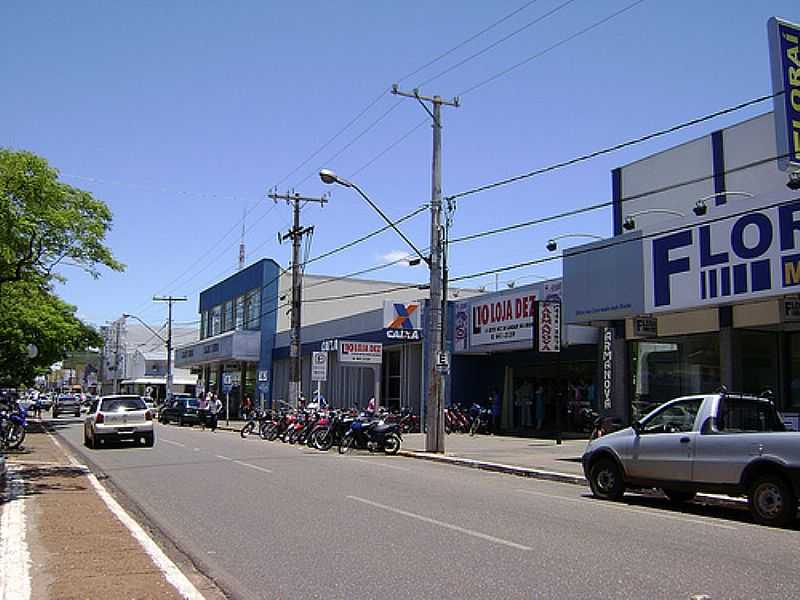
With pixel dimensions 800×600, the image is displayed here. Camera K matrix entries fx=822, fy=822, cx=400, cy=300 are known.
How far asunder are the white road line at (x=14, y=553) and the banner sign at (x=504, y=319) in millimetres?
19135

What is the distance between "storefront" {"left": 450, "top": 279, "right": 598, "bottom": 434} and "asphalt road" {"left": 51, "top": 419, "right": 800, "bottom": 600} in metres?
12.6

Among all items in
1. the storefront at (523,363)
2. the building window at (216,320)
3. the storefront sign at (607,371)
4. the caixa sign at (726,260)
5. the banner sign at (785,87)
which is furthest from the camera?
A: the building window at (216,320)

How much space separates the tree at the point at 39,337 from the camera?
35.5 metres

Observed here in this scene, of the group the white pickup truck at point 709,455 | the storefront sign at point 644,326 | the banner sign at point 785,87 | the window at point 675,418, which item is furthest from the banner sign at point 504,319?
the window at point 675,418

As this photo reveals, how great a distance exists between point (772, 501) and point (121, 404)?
64.8 feet

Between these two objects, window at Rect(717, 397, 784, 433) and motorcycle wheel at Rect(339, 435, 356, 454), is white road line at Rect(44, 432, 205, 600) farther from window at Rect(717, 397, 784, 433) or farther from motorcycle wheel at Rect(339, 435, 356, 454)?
motorcycle wheel at Rect(339, 435, 356, 454)

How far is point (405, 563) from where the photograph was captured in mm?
8055

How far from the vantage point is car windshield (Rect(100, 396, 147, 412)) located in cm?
2511

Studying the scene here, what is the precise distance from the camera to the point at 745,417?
40.1 ft

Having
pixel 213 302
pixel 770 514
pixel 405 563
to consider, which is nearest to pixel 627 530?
pixel 770 514

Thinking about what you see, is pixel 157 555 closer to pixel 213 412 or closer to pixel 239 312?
pixel 213 412

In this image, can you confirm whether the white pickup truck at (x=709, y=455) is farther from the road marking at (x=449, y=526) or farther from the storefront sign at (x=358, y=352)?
the storefront sign at (x=358, y=352)

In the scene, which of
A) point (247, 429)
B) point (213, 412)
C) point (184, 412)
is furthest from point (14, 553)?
point (184, 412)

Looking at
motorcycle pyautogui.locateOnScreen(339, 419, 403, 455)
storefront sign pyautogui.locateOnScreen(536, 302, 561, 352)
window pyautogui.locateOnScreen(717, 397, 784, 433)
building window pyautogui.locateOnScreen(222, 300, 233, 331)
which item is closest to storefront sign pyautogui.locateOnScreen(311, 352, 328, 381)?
motorcycle pyautogui.locateOnScreen(339, 419, 403, 455)
